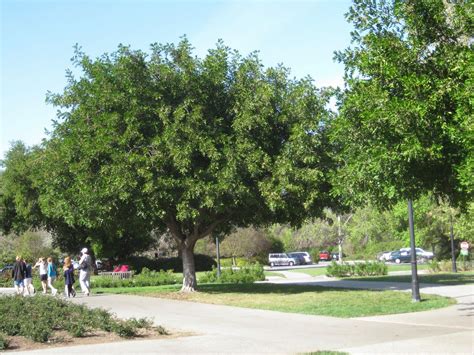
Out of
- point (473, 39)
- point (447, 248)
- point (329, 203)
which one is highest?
point (473, 39)

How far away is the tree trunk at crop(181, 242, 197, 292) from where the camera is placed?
75.4ft

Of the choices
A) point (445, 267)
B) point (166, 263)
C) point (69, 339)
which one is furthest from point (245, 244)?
point (69, 339)

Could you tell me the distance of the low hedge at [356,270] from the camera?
3319 cm

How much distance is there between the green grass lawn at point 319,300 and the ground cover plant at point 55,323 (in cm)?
587

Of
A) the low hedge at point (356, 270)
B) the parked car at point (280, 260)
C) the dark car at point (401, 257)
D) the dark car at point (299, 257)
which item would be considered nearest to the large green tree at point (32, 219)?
the low hedge at point (356, 270)

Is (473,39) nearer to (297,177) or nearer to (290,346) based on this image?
(290,346)

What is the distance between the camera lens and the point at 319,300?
18516 mm

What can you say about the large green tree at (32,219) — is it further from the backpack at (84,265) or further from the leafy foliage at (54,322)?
the leafy foliage at (54,322)

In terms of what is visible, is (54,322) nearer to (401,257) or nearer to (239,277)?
(239,277)

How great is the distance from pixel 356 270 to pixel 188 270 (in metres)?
14.1

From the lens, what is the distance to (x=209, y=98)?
21.3 m

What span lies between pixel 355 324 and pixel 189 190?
778 cm

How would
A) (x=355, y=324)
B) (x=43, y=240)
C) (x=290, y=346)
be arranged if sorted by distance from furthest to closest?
1. (x=43, y=240)
2. (x=355, y=324)
3. (x=290, y=346)

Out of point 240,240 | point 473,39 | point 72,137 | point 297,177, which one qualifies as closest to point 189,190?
point 297,177
